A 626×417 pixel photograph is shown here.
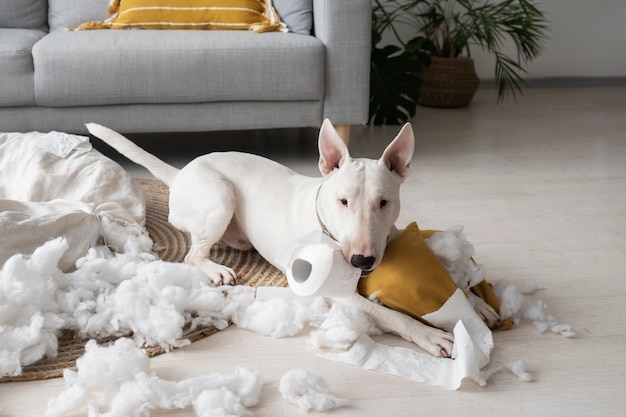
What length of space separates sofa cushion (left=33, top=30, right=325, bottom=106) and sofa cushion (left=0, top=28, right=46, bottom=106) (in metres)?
0.04

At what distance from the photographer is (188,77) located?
9.55 feet

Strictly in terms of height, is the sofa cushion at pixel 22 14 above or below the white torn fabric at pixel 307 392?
above

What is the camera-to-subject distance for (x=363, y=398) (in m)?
1.60

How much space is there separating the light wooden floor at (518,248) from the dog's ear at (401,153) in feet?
1.32

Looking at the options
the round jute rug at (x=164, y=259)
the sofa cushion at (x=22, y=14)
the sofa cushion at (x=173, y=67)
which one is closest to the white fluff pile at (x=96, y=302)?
the round jute rug at (x=164, y=259)

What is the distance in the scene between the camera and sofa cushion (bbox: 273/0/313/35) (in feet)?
10.6

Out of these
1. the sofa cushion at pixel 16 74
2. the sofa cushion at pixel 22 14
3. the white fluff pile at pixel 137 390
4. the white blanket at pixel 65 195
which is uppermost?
the sofa cushion at pixel 22 14

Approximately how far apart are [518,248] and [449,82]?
2.06 meters


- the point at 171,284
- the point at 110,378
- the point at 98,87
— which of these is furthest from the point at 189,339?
the point at 98,87

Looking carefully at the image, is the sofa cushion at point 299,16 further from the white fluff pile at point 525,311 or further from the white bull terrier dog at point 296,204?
the white fluff pile at point 525,311

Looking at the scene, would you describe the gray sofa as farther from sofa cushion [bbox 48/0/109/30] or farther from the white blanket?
the white blanket

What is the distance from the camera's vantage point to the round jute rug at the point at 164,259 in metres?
1.67

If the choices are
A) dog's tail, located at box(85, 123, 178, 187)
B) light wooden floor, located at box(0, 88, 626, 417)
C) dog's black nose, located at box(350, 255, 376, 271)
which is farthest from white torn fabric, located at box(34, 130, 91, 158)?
dog's black nose, located at box(350, 255, 376, 271)

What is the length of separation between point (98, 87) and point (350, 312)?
1555 millimetres
